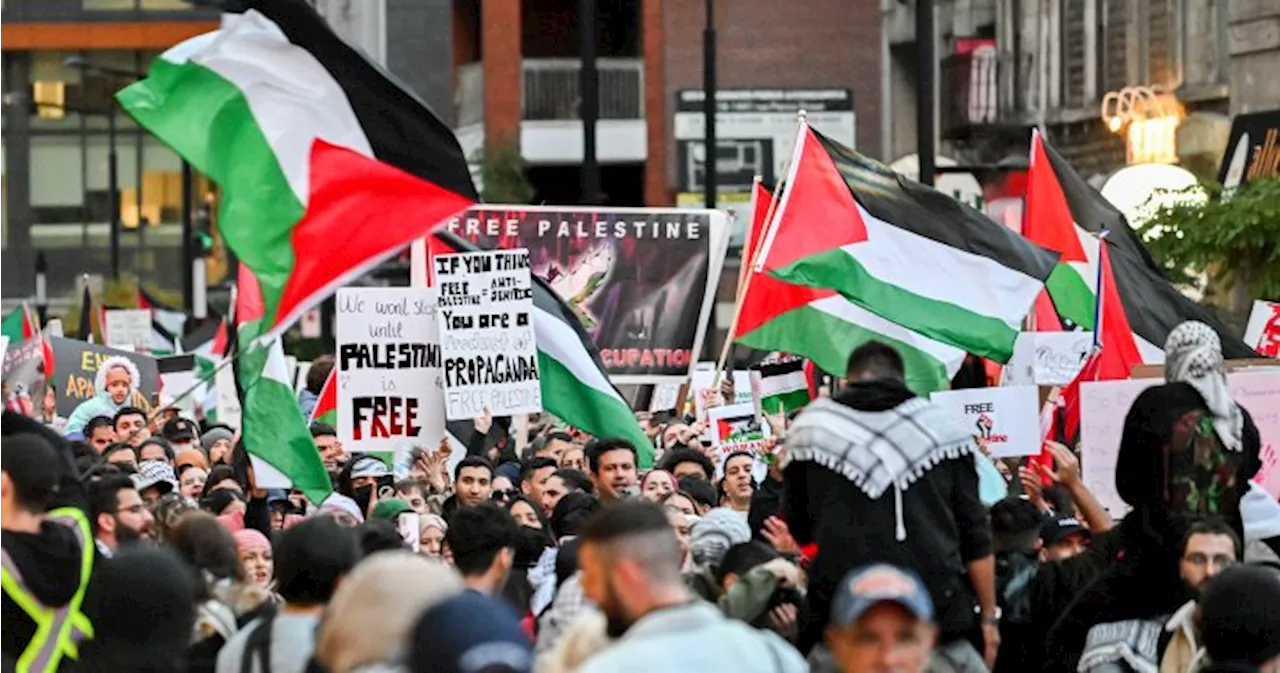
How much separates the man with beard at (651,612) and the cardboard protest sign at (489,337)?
942 centimetres

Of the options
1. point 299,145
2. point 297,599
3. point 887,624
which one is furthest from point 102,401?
point 887,624

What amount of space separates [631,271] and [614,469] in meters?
7.02

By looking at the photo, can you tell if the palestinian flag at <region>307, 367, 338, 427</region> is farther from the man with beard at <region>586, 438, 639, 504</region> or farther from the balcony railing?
the balcony railing

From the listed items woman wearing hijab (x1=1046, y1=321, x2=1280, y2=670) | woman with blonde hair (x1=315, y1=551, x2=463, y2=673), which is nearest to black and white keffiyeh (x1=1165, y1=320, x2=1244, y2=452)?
woman wearing hijab (x1=1046, y1=321, x2=1280, y2=670)

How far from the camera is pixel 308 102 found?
12.5 m

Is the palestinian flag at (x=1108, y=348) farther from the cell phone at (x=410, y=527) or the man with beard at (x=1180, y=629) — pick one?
the man with beard at (x=1180, y=629)

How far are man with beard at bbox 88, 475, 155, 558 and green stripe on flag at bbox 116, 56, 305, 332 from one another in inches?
34.5

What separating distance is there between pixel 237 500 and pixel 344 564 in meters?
5.40

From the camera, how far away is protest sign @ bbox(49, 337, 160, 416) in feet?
77.9

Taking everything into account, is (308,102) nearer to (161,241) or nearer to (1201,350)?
(1201,350)

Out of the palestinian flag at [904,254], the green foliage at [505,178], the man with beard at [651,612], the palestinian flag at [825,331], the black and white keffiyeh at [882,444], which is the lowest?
the man with beard at [651,612]

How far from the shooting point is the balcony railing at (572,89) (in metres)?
60.1

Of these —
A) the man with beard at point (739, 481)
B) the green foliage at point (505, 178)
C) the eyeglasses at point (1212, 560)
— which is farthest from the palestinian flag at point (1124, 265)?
the green foliage at point (505, 178)

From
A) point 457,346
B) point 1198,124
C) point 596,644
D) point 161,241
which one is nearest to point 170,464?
point 457,346
